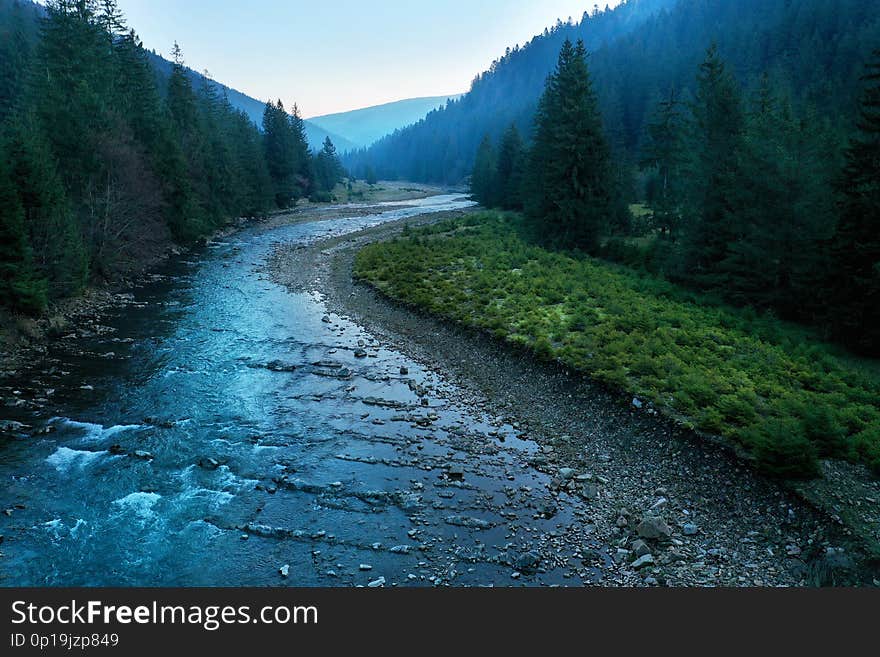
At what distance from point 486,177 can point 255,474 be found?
8649 cm

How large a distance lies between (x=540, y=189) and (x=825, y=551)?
146 feet

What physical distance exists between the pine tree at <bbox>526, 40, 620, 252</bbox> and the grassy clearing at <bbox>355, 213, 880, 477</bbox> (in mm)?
5641

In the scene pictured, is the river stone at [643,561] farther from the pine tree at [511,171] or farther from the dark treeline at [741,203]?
the pine tree at [511,171]

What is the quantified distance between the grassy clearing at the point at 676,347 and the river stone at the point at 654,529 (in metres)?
3.33

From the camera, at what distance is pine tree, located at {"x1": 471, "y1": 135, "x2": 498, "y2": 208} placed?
89981 mm

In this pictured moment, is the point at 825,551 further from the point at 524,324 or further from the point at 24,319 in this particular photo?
the point at 24,319

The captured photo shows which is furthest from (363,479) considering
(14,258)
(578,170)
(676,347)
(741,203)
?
(578,170)

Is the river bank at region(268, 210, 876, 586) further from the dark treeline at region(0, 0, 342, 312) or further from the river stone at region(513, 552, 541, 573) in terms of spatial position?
the dark treeline at region(0, 0, 342, 312)

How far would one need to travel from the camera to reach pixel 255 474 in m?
14.4

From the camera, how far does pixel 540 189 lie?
51.0 m

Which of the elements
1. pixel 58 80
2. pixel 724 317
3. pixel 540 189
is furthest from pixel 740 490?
pixel 58 80

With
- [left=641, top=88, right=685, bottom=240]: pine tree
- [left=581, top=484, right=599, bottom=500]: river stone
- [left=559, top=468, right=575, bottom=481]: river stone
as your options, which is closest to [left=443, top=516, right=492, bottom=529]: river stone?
[left=581, top=484, right=599, bottom=500]: river stone

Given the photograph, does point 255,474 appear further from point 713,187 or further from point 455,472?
point 713,187

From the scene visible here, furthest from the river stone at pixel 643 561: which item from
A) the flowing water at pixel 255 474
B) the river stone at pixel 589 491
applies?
the river stone at pixel 589 491
